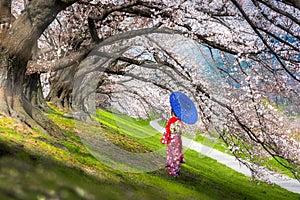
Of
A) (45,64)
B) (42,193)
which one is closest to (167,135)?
(45,64)

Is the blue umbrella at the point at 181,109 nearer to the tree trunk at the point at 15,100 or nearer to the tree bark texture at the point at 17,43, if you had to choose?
the tree trunk at the point at 15,100

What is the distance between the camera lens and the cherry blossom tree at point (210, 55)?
29.8ft

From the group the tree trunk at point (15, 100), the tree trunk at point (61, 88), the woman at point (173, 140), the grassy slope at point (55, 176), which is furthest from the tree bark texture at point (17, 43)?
the tree trunk at point (61, 88)

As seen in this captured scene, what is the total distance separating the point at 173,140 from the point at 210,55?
503 cm

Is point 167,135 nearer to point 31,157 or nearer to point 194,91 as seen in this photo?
point 194,91

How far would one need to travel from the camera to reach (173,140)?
34.0 ft

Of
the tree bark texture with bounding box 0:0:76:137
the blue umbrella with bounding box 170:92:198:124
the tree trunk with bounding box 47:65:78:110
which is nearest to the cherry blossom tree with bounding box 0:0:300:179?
the tree bark texture with bounding box 0:0:76:137

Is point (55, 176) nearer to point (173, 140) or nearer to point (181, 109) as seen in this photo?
point (181, 109)

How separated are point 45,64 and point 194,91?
4830 mm

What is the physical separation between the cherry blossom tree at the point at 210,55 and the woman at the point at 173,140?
1.98m

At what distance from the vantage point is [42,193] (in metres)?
2.75

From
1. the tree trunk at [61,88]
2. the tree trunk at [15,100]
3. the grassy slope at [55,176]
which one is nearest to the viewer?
the grassy slope at [55,176]

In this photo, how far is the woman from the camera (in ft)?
33.0

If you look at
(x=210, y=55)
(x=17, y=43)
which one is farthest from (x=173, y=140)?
(x=210, y=55)
